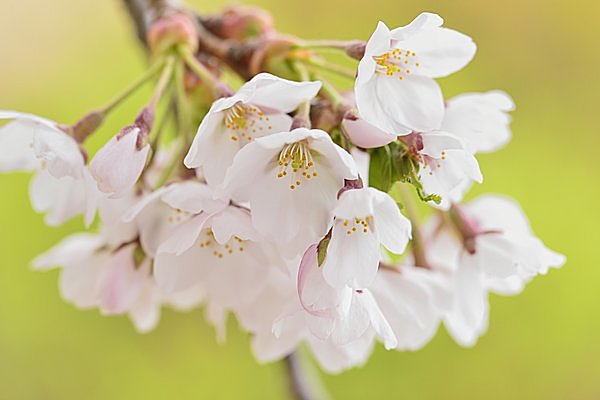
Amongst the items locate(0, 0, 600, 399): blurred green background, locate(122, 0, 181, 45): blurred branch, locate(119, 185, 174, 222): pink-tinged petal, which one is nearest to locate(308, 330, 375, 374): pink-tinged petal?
locate(119, 185, 174, 222): pink-tinged petal

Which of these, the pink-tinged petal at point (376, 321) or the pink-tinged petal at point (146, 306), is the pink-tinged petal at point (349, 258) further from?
the pink-tinged petal at point (146, 306)

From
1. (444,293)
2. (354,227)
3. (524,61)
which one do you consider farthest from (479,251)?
(524,61)

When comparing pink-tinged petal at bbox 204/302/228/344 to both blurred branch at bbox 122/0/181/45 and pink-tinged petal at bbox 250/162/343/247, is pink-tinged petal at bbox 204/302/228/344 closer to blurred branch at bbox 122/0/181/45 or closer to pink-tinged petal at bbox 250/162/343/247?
pink-tinged petal at bbox 250/162/343/247

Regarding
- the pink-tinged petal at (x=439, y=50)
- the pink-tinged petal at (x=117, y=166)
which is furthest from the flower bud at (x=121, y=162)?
the pink-tinged petal at (x=439, y=50)

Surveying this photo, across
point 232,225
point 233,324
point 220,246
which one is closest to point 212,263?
point 220,246

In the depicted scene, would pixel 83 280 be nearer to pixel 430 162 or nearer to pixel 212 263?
pixel 212 263

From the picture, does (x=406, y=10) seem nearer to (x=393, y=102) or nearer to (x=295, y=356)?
(x=295, y=356)
